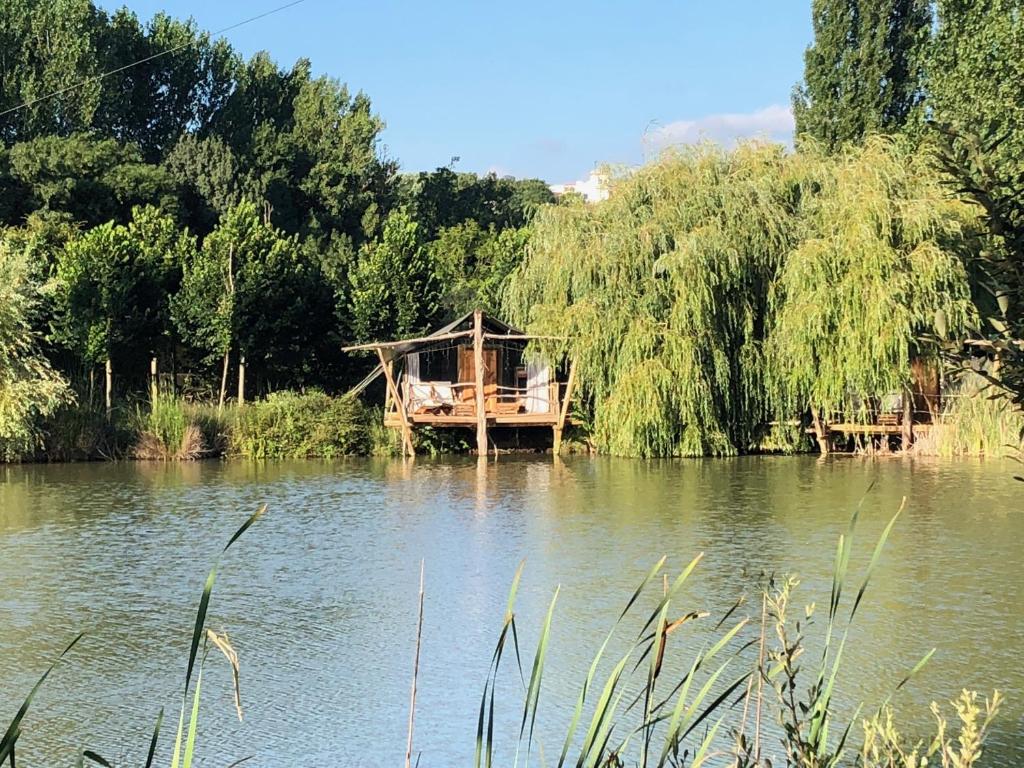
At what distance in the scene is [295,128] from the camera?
4369 centimetres

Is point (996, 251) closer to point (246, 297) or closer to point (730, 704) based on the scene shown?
point (730, 704)

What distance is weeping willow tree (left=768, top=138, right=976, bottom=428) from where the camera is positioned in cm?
2041

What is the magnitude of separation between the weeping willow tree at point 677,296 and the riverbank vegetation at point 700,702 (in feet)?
31.4

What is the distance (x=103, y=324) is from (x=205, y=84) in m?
25.1

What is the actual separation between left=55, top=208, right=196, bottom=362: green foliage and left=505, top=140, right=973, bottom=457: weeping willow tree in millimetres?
7329

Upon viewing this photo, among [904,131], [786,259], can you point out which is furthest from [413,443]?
[904,131]

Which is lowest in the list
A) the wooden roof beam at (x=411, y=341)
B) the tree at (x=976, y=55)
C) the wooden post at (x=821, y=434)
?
the wooden post at (x=821, y=434)

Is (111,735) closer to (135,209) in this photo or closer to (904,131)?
(135,209)

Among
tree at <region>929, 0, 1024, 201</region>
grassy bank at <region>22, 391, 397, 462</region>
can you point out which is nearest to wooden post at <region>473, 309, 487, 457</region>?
grassy bank at <region>22, 391, 397, 462</region>

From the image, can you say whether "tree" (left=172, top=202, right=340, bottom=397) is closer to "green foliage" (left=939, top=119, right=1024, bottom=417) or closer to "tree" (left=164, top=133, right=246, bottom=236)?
"tree" (left=164, top=133, right=246, bottom=236)

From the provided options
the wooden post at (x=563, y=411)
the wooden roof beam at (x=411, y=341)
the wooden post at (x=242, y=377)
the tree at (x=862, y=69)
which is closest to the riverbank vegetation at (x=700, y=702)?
the wooden post at (x=563, y=411)

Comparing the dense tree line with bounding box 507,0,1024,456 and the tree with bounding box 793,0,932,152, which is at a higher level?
the tree with bounding box 793,0,932,152

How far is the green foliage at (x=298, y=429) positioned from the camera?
77.4ft

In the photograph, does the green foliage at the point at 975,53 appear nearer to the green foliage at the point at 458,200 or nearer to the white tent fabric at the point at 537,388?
the white tent fabric at the point at 537,388
